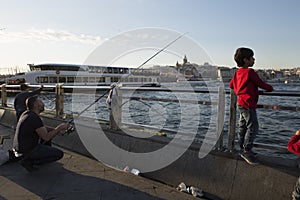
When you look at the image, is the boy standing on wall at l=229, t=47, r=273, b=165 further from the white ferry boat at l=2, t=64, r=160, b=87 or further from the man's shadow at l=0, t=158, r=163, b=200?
the white ferry boat at l=2, t=64, r=160, b=87

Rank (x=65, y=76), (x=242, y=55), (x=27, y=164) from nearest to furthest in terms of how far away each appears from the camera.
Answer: (x=242, y=55)
(x=27, y=164)
(x=65, y=76)

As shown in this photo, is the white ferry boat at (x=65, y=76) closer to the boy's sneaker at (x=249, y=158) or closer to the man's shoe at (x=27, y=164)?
the man's shoe at (x=27, y=164)

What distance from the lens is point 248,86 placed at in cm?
317

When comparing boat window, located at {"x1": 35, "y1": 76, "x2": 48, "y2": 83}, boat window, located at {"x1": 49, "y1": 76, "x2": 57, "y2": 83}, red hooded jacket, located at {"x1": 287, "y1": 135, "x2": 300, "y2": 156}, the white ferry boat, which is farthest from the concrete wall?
boat window, located at {"x1": 49, "y1": 76, "x2": 57, "y2": 83}

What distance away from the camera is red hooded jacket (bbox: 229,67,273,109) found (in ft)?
10.2

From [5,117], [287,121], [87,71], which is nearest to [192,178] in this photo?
[5,117]

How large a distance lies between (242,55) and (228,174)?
4.99 feet

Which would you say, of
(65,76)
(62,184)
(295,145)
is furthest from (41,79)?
(295,145)

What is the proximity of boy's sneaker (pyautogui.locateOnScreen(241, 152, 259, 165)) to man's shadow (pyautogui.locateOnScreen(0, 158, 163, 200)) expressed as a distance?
1.28 m

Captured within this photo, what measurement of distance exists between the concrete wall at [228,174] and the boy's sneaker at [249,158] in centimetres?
5

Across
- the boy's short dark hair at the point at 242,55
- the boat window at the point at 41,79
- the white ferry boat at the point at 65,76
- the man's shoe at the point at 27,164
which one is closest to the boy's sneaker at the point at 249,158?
the boy's short dark hair at the point at 242,55

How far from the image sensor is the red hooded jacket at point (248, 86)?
310cm

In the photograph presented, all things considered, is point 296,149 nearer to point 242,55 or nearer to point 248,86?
point 248,86

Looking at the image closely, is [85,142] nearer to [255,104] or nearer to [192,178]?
[192,178]
